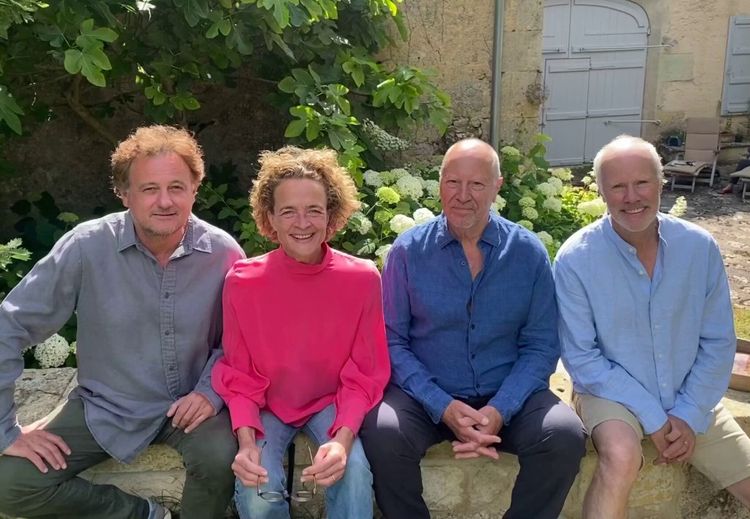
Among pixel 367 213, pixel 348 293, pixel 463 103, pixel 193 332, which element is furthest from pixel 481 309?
pixel 463 103

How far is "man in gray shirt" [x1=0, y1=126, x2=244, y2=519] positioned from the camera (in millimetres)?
2184

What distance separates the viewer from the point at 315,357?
7.54 feet

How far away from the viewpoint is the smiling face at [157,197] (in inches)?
88.0

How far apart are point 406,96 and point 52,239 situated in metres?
2.08

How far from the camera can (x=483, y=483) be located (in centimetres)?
260

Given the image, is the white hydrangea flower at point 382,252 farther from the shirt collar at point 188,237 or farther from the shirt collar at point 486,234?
the shirt collar at point 188,237

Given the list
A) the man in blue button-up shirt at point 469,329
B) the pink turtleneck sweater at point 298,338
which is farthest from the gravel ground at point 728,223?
the pink turtleneck sweater at point 298,338

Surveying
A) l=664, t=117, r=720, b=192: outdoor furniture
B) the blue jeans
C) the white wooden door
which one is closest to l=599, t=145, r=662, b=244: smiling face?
the blue jeans

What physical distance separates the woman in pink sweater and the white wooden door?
963 cm

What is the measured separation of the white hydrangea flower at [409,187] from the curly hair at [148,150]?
1.69 m

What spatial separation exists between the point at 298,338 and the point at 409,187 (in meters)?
1.77

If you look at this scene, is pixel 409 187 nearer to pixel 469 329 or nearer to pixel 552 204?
pixel 552 204

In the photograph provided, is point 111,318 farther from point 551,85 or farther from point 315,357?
point 551,85

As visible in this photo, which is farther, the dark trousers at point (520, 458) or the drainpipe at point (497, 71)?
the drainpipe at point (497, 71)
